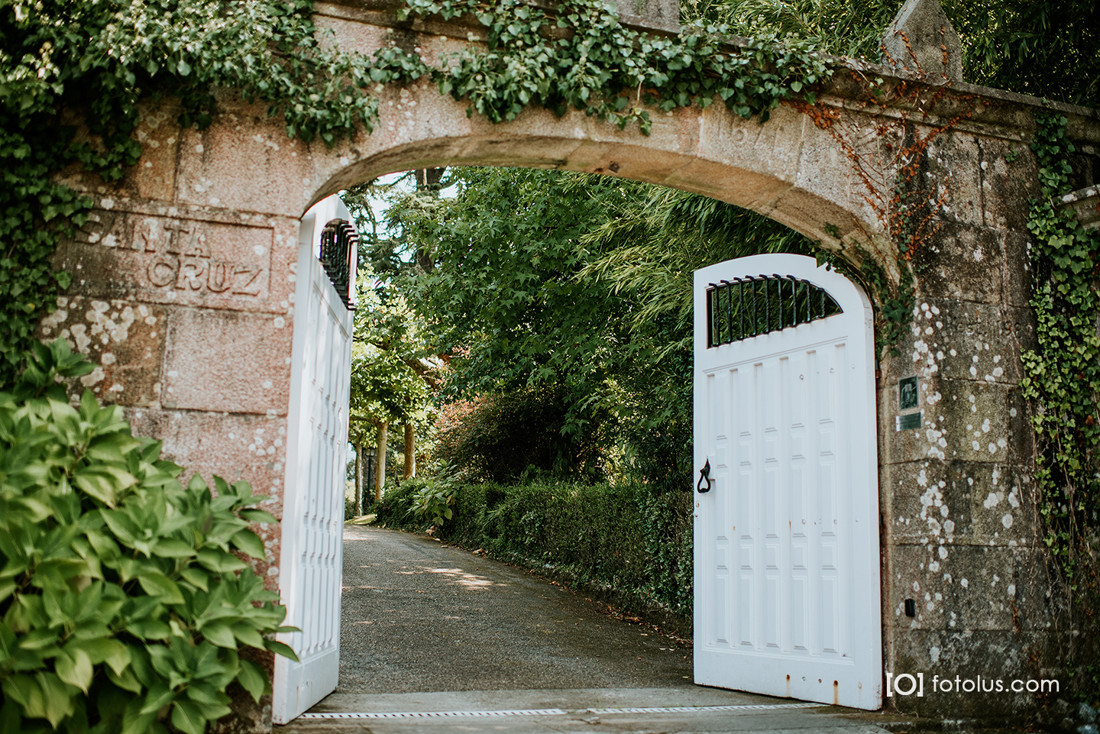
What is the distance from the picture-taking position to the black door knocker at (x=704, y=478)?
552cm

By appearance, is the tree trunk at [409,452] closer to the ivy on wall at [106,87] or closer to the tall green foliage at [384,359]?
the tall green foliage at [384,359]

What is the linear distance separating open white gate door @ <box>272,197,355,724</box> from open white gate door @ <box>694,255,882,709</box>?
2.21 metres

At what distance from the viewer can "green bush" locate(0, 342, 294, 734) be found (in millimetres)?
2645

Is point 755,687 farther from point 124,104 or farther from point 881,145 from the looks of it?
point 124,104

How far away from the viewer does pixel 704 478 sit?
18.2 ft

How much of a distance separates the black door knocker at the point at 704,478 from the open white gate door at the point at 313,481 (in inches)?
84.8

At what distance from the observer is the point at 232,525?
314 cm

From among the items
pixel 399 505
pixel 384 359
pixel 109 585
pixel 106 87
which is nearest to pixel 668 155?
pixel 106 87

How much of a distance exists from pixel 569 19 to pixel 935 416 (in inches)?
107

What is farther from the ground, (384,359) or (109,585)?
(384,359)

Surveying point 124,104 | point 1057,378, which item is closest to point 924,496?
point 1057,378

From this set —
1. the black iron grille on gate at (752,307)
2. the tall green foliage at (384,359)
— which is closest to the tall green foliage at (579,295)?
the black iron grille on gate at (752,307)

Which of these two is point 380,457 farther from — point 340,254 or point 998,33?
point 998,33

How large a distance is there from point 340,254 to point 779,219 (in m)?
2.50
